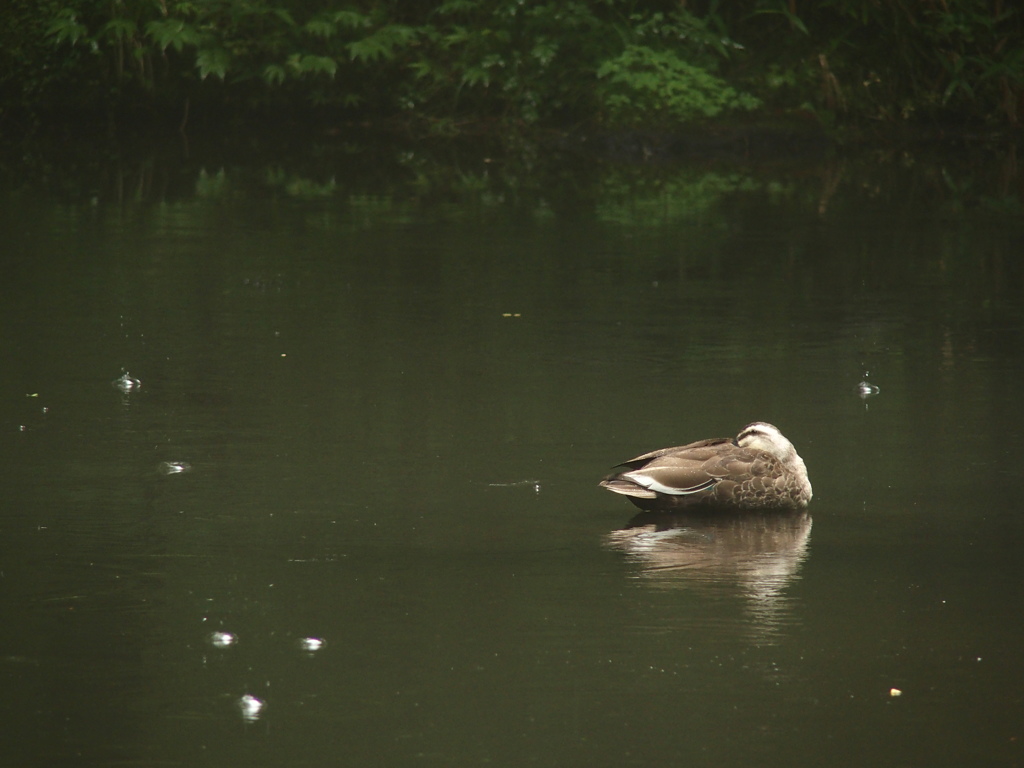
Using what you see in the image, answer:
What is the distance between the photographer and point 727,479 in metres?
6.31

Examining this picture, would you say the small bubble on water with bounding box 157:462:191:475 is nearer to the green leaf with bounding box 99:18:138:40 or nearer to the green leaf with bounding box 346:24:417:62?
the green leaf with bounding box 346:24:417:62

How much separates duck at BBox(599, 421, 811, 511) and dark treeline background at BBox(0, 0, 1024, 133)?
52.3 ft

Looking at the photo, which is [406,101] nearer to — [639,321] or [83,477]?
[639,321]

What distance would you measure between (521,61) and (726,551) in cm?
1810

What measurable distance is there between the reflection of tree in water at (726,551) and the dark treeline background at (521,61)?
632 inches

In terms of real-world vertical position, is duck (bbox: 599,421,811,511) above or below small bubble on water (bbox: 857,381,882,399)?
below

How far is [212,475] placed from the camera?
6750 mm

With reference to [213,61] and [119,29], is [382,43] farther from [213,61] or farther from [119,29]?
[119,29]

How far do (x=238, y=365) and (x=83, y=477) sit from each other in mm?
2209

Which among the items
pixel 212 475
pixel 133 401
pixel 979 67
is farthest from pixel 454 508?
pixel 979 67

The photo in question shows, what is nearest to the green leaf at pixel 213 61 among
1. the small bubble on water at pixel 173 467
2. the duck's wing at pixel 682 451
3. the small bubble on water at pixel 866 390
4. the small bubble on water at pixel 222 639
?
the small bubble on water at pixel 866 390

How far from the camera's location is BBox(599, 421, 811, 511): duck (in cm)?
629

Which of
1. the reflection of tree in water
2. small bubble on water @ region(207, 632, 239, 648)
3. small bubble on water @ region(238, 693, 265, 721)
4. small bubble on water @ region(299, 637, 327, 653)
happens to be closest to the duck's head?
the reflection of tree in water

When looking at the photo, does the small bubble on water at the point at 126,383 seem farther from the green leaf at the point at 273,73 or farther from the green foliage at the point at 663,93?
the green leaf at the point at 273,73
